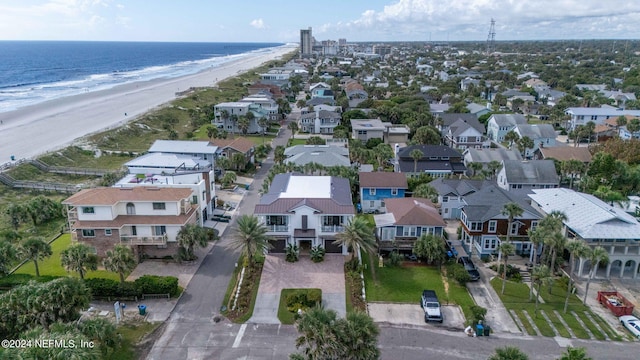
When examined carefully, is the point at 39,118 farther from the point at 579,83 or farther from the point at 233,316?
the point at 579,83

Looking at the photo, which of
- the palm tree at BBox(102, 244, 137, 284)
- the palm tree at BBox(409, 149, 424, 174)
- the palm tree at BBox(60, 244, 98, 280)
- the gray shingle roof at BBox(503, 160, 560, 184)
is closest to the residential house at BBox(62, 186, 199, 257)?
the palm tree at BBox(60, 244, 98, 280)

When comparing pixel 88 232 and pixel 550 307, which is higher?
pixel 88 232

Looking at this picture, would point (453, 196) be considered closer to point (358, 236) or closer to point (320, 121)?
point (358, 236)

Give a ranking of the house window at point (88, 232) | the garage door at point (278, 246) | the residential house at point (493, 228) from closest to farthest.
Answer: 1. the house window at point (88, 232)
2. the residential house at point (493, 228)
3. the garage door at point (278, 246)

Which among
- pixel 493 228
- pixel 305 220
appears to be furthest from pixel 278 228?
pixel 493 228

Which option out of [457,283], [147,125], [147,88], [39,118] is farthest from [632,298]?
[147,88]

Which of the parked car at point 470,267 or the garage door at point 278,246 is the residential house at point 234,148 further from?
the parked car at point 470,267

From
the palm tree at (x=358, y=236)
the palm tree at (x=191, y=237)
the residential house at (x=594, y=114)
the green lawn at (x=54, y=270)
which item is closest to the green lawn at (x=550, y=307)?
the palm tree at (x=358, y=236)
